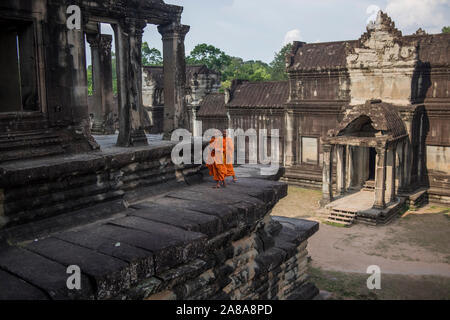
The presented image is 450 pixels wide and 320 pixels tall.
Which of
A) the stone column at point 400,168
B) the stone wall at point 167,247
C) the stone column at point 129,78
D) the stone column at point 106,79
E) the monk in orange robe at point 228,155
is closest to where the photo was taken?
the stone wall at point 167,247

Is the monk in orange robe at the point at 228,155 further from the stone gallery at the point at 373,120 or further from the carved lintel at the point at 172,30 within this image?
the stone gallery at the point at 373,120

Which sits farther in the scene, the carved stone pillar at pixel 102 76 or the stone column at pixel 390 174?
the stone column at pixel 390 174

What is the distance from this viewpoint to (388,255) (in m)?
13.5

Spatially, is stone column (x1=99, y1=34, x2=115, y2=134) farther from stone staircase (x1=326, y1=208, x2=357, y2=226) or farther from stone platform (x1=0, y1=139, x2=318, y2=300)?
stone staircase (x1=326, y1=208, x2=357, y2=226)

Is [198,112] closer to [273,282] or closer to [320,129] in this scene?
[320,129]

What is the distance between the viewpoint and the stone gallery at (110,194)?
465 centimetres

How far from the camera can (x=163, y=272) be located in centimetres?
491

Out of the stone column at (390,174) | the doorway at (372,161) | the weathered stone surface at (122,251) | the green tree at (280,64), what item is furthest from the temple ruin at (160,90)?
the green tree at (280,64)

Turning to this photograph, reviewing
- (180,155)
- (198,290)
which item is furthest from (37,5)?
(198,290)

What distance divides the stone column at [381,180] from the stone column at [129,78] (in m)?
12.5

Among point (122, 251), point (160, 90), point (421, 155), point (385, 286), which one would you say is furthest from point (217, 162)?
point (160, 90)

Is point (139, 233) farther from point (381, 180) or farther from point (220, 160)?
point (381, 180)
